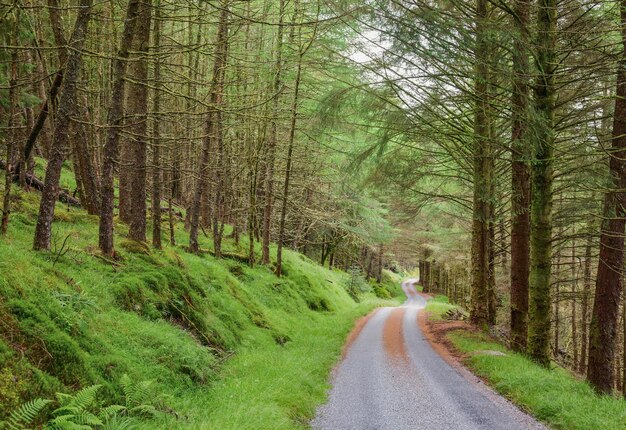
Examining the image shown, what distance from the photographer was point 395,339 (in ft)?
46.6

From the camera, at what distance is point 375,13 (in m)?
7.49

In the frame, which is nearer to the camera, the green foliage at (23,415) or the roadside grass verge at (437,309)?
the green foliage at (23,415)

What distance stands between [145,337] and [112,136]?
3968mm

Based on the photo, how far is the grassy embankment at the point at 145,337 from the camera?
441cm

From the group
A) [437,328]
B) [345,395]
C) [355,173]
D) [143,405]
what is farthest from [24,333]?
[437,328]

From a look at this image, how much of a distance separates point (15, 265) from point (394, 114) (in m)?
8.87

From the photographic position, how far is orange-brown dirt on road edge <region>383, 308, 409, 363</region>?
11488mm

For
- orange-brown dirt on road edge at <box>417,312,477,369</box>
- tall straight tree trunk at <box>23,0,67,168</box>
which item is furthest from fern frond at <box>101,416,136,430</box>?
orange-brown dirt on road edge at <box>417,312,477,369</box>

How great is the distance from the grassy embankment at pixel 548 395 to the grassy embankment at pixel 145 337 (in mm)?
3655

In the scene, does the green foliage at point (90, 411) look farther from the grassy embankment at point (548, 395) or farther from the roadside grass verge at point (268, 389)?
the grassy embankment at point (548, 395)

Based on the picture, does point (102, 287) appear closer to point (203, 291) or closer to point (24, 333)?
point (24, 333)

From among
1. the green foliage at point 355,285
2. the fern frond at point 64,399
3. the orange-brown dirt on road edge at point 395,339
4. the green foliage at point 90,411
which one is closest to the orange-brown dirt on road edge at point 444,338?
the orange-brown dirt on road edge at point 395,339

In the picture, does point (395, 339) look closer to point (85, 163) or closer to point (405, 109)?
point (405, 109)

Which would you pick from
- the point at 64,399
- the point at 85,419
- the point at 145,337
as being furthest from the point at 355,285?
the point at 85,419
